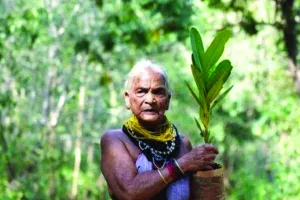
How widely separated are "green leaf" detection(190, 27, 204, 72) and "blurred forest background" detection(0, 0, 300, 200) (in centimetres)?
35

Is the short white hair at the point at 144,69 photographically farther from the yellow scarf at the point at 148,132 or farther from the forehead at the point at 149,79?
the yellow scarf at the point at 148,132

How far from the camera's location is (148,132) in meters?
2.52

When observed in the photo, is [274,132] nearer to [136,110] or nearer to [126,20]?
[126,20]

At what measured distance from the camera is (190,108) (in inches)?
896

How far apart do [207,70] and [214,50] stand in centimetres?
8

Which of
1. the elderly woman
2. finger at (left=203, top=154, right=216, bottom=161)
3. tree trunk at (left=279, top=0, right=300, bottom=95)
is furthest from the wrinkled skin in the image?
tree trunk at (left=279, top=0, right=300, bottom=95)

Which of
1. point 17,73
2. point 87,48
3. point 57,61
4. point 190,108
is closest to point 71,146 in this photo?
point 190,108

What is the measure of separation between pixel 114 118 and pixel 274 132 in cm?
1800

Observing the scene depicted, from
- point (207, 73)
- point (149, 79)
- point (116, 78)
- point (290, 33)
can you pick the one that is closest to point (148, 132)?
point (149, 79)

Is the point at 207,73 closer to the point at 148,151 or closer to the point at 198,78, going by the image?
the point at 198,78

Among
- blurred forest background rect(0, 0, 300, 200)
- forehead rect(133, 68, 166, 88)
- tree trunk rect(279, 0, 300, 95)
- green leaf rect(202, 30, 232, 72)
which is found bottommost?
blurred forest background rect(0, 0, 300, 200)

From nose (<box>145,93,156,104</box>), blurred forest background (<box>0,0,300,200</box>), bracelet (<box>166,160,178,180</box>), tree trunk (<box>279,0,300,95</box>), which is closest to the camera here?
bracelet (<box>166,160,178,180</box>)

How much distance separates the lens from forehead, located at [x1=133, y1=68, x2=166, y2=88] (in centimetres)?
251

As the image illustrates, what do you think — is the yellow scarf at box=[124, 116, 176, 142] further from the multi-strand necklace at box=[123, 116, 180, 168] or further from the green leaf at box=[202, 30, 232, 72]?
the green leaf at box=[202, 30, 232, 72]
